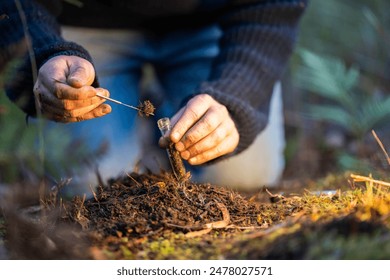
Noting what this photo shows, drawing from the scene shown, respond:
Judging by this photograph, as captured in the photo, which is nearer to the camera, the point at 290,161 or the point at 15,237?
the point at 15,237

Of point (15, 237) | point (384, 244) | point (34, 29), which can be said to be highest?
point (34, 29)

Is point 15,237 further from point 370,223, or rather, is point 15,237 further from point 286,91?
point 286,91

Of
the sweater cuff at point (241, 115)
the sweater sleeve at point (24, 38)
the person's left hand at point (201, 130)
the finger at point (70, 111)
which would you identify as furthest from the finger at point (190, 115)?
the sweater sleeve at point (24, 38)

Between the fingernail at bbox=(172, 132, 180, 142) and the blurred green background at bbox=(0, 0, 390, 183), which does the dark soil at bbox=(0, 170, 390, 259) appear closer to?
the fingernail at bbox=(172, 132, 180, 142)

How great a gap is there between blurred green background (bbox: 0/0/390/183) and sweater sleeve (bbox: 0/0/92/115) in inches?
15.1

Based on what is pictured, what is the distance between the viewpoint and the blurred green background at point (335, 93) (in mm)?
2590

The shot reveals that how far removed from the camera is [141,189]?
1.40 meters

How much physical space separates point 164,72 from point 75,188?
2.96 ft

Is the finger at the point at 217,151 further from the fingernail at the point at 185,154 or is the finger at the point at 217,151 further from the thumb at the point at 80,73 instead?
the thumb at the point at 80,73

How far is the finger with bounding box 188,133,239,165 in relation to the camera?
1556 mm

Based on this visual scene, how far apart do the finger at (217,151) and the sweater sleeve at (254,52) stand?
6.5 inches

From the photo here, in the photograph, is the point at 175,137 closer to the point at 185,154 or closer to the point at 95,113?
the point at 185,154

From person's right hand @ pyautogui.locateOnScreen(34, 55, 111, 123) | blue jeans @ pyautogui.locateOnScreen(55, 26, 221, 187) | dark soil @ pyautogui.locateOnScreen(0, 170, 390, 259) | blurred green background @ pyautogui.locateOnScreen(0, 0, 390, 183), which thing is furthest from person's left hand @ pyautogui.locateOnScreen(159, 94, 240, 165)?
blue jeans @ pyautogui.locateOnScreen(55, 26, 221, 187)
